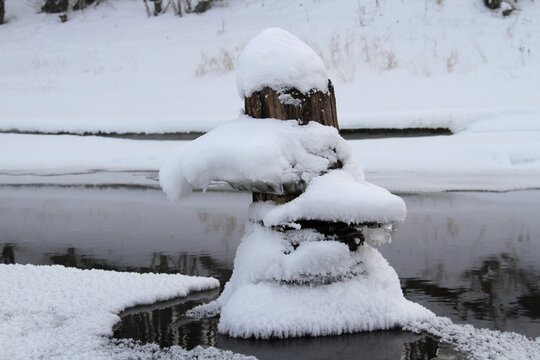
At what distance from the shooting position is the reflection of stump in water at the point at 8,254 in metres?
4.45

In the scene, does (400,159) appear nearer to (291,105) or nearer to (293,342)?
(291,105)

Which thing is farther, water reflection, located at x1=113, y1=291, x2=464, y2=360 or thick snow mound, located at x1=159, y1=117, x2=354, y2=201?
thick snow mound, located at x1=159, y1=117, x2=354, y2=201

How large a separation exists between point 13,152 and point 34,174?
1.57m

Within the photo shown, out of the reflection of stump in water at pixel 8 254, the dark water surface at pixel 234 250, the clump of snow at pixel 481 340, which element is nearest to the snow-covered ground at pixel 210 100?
the clump of snow at pixel 481 340

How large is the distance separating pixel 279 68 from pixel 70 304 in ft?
4.59

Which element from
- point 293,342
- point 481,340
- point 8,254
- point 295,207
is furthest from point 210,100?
point 481,340

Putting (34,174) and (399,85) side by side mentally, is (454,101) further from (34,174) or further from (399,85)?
(34,174)

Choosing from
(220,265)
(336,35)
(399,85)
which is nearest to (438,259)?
(220,265)

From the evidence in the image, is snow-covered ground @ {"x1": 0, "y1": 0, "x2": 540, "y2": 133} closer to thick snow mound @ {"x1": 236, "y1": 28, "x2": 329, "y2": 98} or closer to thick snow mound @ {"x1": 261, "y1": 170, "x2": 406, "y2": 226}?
thick snow mound @ {"x1": 236, "y1": 28, "x2": 329, "y2": 98}

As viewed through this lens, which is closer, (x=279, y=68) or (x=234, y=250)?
(x=279, y=68)

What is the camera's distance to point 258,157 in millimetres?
2910

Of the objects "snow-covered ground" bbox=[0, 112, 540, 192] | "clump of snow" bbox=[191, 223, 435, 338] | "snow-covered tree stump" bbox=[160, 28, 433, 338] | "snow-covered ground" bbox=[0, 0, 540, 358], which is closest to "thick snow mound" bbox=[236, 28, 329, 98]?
"snow-covered tree stump" bbox=[160, 28, 433, 338]

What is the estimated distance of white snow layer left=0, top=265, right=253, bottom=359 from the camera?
9.01 feet

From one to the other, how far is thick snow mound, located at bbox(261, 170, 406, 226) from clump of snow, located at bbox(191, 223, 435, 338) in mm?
126
